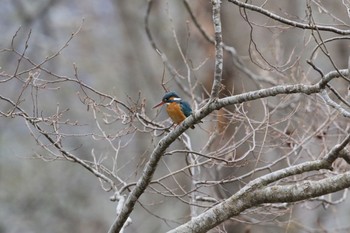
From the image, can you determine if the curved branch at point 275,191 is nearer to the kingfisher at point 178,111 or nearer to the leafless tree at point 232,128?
the leafless tree at point 232,128

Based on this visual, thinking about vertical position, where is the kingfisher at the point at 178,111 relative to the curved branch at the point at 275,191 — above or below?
above

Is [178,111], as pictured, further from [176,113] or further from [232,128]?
[232,128]

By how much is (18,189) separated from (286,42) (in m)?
Result: 4.42

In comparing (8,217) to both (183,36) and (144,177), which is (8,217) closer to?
(183,36)

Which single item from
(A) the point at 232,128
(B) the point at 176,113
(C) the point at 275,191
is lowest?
(C) the point at 275,191

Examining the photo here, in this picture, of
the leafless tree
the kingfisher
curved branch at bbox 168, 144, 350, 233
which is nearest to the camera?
curved branch at bbox 168, 144, 350, 233

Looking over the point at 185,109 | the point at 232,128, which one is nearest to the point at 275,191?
the point at 185,109

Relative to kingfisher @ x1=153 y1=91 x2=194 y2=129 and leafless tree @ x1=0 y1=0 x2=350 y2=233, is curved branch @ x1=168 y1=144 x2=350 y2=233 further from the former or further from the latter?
kingfisher @ x1=153 y1=91 x2=194 y2=129

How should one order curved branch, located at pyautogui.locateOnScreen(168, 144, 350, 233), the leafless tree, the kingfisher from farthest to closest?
the kingfisher < the leafless tree < curved branch, located at pyautogui.locateOnScreen(168, 144, 350, 233)

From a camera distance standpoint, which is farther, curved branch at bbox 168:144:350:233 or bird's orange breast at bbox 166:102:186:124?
bird's orange breast at bbox 166:102:186:124

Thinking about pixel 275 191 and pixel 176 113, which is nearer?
pixel 275 191

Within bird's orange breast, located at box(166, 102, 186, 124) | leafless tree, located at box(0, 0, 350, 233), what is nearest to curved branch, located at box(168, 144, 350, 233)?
leafless tree, located at box(0, 0, 350, 233)

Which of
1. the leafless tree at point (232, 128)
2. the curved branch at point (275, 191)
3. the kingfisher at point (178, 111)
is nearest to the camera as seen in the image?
the curved branch at point (275, 191)

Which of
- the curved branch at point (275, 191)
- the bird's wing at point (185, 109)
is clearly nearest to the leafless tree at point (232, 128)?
the curved branch at point (275, 191)
